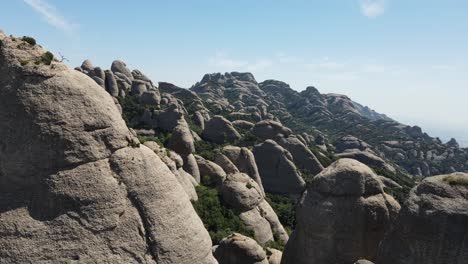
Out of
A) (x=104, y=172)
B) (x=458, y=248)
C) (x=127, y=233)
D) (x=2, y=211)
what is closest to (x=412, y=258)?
(x=458, y=248)

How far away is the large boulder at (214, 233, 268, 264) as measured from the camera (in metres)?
33.2

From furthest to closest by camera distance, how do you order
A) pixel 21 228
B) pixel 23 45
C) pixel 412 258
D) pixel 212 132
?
pixel 212 132
pixel 412 258
pixel 23 45
pixel 21 228

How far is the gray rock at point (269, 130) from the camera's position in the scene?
98.9 m

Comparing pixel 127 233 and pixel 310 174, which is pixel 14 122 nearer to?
pixel 127 233

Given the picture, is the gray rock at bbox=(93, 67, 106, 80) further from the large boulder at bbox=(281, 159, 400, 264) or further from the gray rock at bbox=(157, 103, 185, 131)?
the large boulder at bbox=(281, 159, 400, 264)

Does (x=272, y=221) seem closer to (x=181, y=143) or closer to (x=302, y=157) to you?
(x=181, y=143)

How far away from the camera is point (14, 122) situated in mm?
19969

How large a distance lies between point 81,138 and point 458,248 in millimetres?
22230

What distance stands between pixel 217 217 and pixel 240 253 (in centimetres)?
1343

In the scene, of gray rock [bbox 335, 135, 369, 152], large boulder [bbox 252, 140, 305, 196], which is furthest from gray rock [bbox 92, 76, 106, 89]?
gray rock [bbox 335, 135, 369, 152]

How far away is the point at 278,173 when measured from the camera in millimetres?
76562

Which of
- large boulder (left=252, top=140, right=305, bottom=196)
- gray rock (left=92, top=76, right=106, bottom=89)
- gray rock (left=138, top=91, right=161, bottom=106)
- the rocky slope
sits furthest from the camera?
gray rock (left=138, top=91, right=161, bottom=106)

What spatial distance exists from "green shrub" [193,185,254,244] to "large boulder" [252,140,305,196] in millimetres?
26722

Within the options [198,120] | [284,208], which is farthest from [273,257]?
[198,120]
